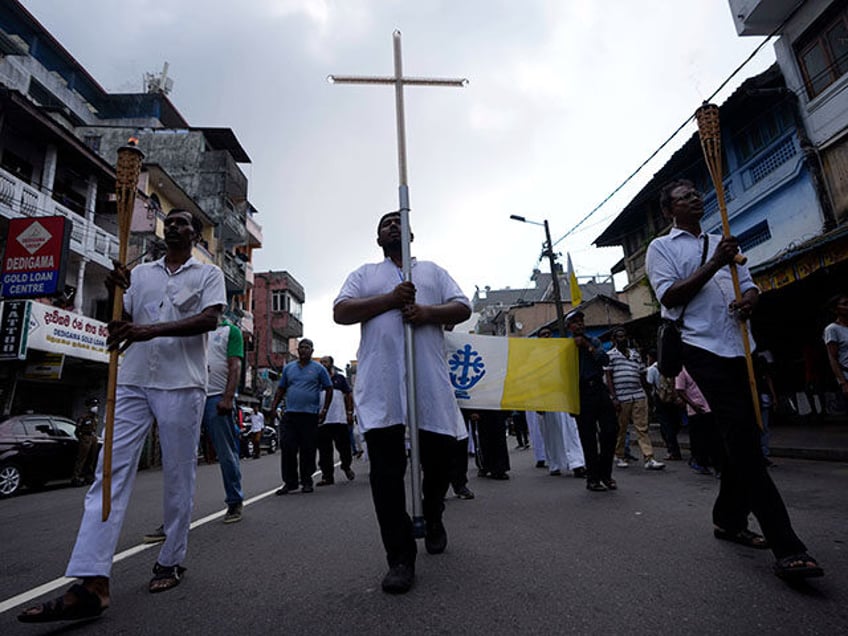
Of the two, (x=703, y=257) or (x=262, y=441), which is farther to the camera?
(x=262, y=441)

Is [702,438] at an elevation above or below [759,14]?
below

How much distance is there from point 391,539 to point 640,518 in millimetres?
2250

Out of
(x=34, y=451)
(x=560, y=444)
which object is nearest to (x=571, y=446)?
(x=560, y=444)

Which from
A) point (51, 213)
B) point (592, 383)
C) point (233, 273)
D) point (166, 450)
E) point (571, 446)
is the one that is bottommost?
point (571, 446)

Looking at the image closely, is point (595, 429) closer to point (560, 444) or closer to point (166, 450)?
point (560, 444)

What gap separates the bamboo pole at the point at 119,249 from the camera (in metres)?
2.48

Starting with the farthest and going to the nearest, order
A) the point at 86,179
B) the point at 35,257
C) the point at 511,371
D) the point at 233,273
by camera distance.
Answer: the point at 233,273 < the point at 86,179 < the point at 35,257 < the point at 511,371

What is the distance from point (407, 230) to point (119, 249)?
1451mm

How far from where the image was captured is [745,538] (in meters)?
2.94

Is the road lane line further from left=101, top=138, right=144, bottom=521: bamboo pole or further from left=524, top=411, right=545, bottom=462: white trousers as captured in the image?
left=524, top=411, right=545, bottom=462: white trousers

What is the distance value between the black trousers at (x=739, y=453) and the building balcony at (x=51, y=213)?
15.5m

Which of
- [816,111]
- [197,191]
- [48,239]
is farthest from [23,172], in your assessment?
[816,111]

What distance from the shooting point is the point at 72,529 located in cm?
487

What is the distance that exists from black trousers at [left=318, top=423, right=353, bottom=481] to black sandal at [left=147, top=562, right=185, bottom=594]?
4.73 metres
